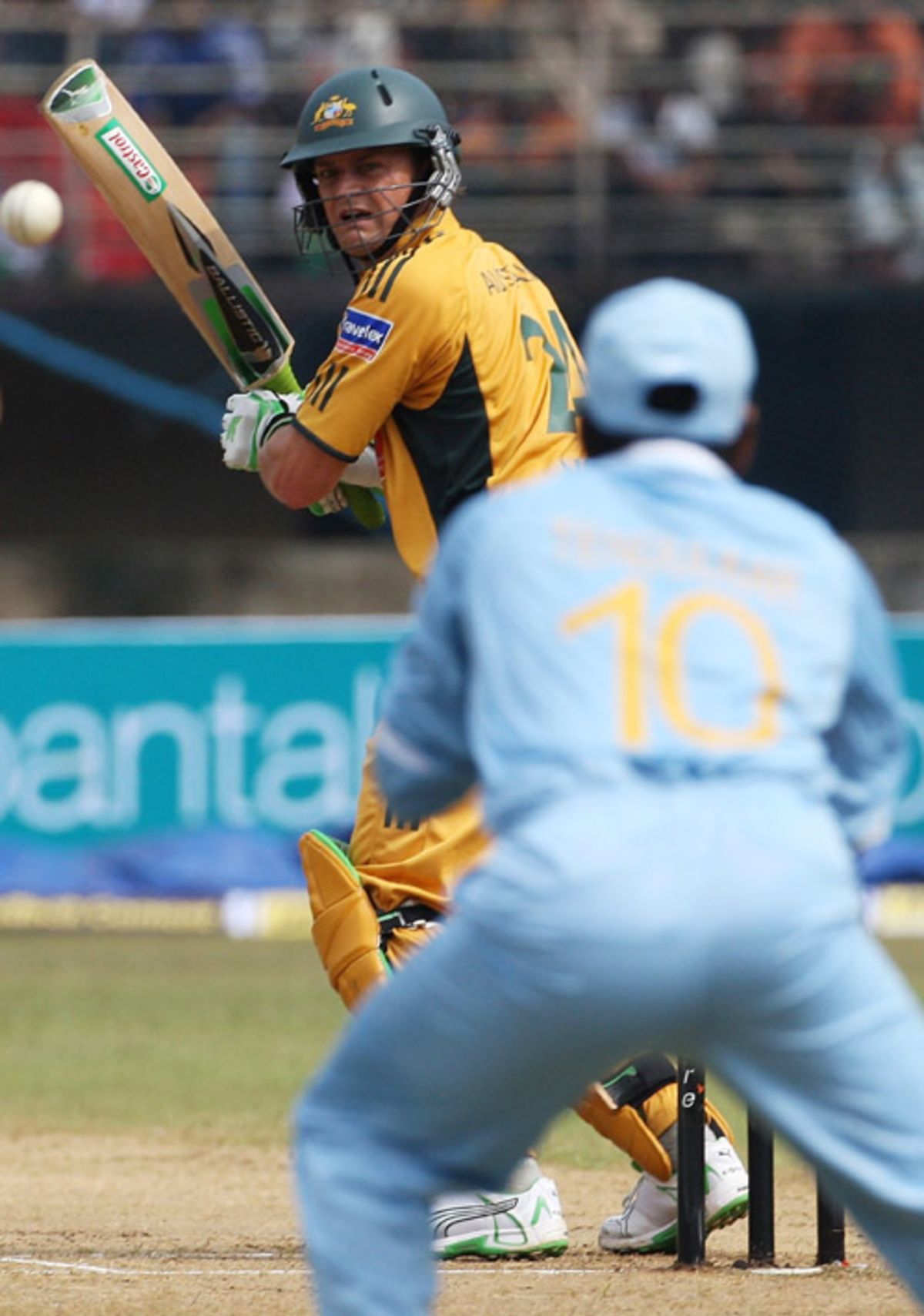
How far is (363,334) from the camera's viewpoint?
5055 millimetres

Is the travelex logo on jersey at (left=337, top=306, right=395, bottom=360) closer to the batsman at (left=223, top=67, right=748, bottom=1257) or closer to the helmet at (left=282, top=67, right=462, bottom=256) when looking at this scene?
the batsman at (left=223, top=67, right=748, bottom=1257)

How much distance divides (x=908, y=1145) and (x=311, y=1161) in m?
0.77

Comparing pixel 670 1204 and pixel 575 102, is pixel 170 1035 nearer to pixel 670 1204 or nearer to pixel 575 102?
pixel 670 1204

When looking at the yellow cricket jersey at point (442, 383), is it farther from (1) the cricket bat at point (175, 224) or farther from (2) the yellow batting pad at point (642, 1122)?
(2) the yellow batting pad at point (642, 1122)

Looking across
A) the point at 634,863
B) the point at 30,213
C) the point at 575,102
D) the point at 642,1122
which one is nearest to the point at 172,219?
the point at 30,213

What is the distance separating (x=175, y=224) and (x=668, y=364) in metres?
3.08

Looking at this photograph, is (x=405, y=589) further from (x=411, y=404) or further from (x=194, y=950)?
(x=411, y=404)

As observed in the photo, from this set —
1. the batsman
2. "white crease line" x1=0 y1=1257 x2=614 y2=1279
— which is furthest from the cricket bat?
"white crease line" x1=0 y1=1257 x2=614 y2=1279

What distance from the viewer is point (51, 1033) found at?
9734mm

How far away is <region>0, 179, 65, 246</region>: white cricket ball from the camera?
7352mm

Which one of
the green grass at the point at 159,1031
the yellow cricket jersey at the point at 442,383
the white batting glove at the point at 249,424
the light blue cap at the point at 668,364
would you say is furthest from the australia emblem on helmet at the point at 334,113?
the green grass at the point at 159,1031

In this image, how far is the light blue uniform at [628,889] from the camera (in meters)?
2.86

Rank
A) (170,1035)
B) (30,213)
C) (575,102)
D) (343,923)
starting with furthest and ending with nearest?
(575,102) < (170,1035) < (30,213) < (343,923)

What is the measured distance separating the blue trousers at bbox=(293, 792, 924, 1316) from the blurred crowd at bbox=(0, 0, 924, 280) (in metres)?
12.2
